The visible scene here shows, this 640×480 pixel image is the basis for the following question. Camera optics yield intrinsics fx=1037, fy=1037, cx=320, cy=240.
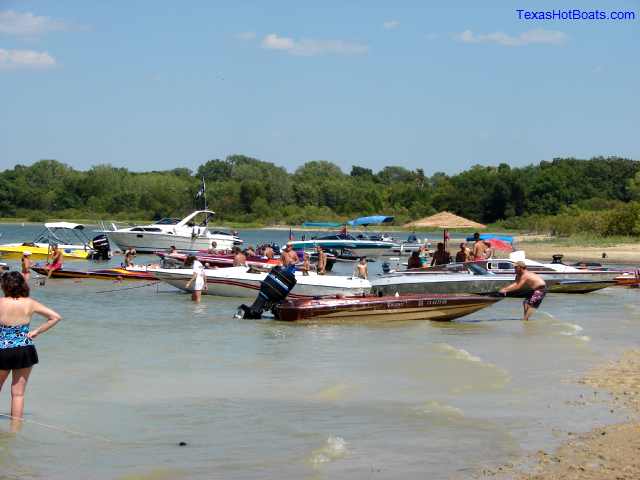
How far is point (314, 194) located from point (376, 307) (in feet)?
423

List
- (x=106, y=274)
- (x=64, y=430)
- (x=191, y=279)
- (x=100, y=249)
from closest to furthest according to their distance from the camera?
1. (x=64, y=430)
2. (x=191, y=279)
3. (x=106, y=274)
4. (x=100, y=249)

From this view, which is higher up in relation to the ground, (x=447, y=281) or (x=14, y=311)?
(x=14, y=311)

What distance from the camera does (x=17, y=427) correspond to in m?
10.9

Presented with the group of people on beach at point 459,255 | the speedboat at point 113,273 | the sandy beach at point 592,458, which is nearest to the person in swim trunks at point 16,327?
the sandy beach at point 592,458

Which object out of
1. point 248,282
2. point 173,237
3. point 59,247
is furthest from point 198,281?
point 173,237

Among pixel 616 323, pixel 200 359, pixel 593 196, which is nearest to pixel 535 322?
pixel 616 323

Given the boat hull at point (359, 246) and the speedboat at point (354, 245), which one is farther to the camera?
the speedboat at point (354, 245)

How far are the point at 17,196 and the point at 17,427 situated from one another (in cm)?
14596

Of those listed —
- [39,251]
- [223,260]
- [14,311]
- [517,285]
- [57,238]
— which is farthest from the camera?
[57,238]

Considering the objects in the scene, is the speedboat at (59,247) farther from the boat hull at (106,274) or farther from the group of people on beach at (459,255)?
the group of people on beach at (459,255)

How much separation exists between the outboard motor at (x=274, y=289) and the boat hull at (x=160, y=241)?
107 feet

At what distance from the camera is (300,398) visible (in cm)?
1319

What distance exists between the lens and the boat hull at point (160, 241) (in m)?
54.7

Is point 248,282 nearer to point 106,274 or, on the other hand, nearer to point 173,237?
point 106,274
